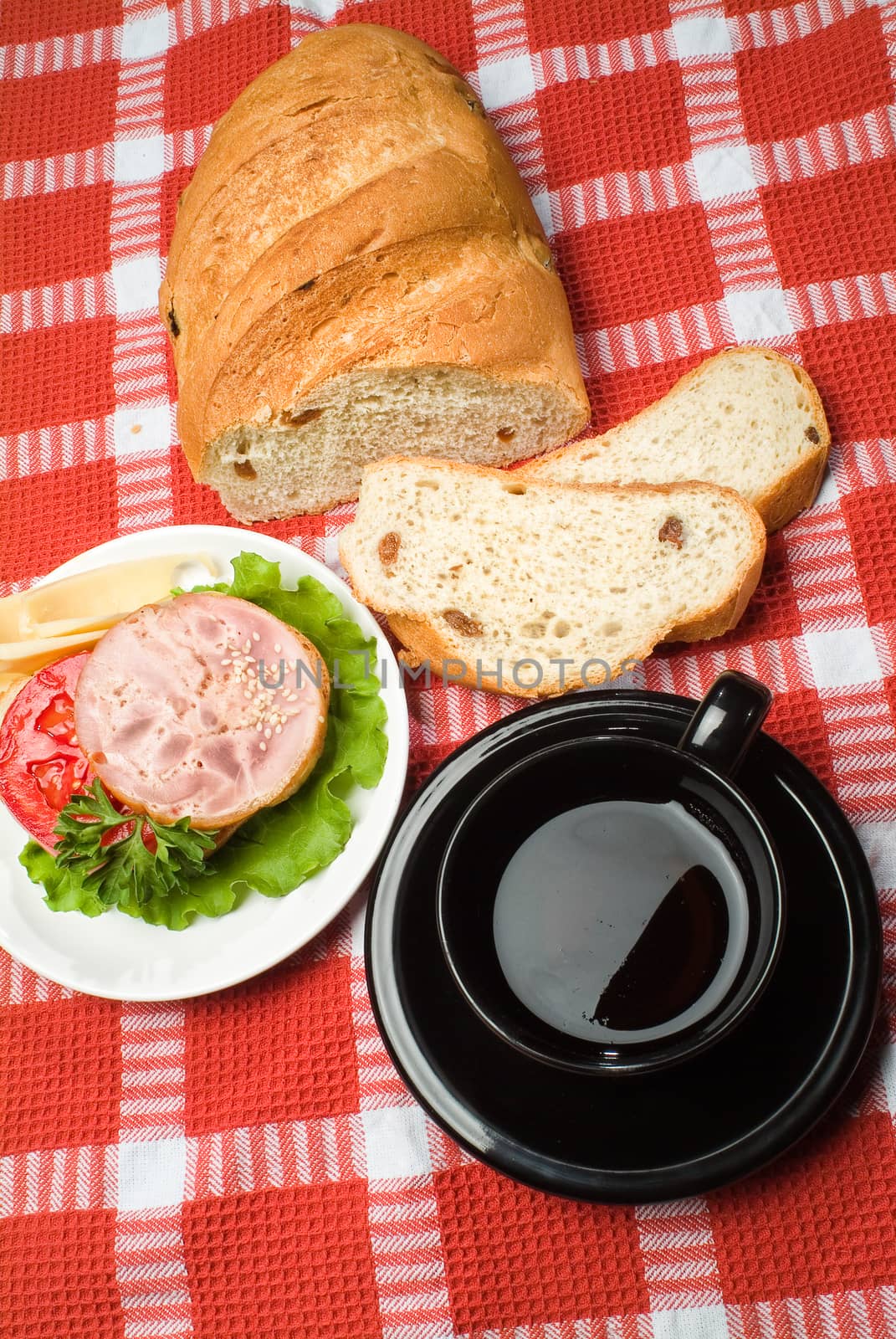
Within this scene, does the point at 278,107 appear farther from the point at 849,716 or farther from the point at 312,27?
the point at 849,716

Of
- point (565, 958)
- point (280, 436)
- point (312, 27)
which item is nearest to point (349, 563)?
point (280, 436)

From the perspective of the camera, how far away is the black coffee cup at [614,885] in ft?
4.37

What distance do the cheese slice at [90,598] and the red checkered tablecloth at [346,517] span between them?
Answer: 8.3 inches

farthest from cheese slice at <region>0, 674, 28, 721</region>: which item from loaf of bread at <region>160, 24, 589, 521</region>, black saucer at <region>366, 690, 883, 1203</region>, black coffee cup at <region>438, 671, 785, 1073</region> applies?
black coffee cup at <region>438, 671, 785, 1073</region>

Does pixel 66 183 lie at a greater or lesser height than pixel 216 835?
greater

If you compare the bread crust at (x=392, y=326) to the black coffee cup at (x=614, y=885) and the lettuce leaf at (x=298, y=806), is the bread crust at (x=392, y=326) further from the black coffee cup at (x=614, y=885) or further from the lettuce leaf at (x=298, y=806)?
the black coffee cup at (x=614, y=885)

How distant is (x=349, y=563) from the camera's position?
69.8 inches

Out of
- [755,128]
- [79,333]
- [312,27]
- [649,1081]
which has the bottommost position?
[649,1081]

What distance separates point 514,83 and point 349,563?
1.02m

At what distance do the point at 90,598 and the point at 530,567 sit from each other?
0.72m

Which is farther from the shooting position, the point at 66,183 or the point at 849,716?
the point at 66,183

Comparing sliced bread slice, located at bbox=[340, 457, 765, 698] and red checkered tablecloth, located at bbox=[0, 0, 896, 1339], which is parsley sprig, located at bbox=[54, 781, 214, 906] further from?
sliced bread slice, located at bbox=[340, 457, 765, 698]

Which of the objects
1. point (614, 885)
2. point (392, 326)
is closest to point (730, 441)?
point (392, 326)

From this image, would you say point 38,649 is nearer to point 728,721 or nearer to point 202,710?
point 202,710
